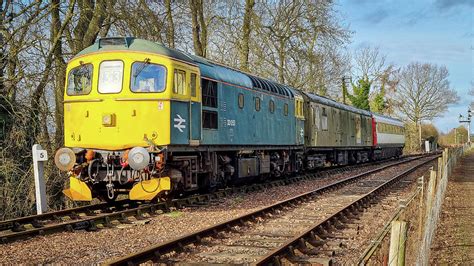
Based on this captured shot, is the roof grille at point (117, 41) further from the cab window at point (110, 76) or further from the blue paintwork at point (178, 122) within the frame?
the blue paintwork at point (178, 122)

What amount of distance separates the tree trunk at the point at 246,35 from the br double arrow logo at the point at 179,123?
53.5ft

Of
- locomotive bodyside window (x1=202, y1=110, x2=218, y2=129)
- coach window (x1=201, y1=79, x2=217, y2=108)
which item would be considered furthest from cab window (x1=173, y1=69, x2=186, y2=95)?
locomotive bodyside window (x1=202, y1=110, x2=218, y2=129)

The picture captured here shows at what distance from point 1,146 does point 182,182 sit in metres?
4.98

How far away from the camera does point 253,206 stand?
12.7 meters

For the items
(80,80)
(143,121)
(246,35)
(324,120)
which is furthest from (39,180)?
(246,35)

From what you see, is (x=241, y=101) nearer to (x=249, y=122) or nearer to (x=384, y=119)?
(x=249, y=122)

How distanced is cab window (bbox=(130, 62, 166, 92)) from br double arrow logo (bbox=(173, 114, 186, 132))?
0.70 m

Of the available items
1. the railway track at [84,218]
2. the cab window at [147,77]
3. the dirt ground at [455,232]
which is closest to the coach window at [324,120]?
the dirt ground at [455,232]

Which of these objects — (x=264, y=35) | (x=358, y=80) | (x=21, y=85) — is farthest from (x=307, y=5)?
(x=358, y=80)

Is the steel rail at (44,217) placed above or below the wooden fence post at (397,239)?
below

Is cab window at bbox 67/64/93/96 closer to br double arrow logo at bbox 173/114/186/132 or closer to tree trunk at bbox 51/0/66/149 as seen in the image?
br double arrow logo at bbox 173/114/186/132

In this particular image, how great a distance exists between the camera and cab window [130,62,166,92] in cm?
1164

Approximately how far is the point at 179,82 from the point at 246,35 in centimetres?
1690

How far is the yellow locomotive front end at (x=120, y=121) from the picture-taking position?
11.3 meters
